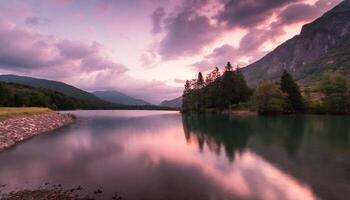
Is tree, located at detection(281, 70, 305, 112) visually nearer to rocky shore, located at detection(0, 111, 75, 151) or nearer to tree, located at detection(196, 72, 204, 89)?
tree, located at detection(196, 72, 204, 89)

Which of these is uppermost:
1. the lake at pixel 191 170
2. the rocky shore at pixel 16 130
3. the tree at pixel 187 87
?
the tree at pixel 187 87

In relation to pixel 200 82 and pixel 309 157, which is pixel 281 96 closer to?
pixel 200 82

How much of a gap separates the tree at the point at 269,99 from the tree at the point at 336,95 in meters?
19.9

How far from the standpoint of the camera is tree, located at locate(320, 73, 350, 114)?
343ft

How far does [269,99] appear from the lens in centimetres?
10638

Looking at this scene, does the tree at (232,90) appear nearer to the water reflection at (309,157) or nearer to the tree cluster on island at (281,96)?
the tree cluster on island at (281,96)

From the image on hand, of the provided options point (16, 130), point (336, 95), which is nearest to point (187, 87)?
point (336, 95)

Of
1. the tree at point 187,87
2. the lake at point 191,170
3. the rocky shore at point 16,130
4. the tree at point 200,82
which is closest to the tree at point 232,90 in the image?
the tree at point 200,82

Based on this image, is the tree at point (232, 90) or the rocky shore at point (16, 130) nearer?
the rocky shore at point (16, 130)

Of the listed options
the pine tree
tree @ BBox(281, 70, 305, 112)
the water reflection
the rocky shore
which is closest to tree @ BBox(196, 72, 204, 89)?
the pine tree

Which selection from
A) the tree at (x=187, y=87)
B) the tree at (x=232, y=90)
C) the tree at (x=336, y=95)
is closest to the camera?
the tree at (x=336, y=95)

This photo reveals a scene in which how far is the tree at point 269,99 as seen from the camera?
106 meters

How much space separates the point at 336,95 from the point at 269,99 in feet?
91.3

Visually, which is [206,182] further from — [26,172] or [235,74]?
[235,74]
